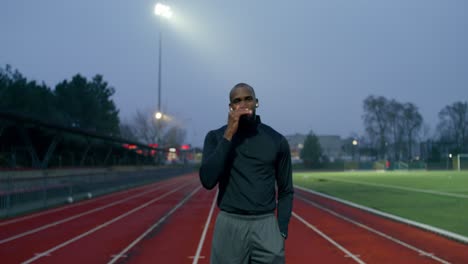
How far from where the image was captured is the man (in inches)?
117

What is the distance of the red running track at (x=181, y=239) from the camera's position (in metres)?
10.3

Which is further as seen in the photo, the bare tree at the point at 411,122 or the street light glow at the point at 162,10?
the bare tree at the point at 411,122

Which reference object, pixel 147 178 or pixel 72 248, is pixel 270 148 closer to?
pixel 72 248

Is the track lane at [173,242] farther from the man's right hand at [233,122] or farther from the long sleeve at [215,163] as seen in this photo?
the man's right hand at [233,122]

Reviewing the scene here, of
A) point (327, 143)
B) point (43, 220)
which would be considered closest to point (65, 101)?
point (43, 220)

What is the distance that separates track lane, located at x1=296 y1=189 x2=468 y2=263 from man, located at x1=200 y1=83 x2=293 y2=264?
787 centimetres

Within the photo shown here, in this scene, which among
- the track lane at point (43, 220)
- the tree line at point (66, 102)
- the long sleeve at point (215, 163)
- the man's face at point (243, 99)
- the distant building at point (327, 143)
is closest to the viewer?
the long sleeve at point (215, 163)

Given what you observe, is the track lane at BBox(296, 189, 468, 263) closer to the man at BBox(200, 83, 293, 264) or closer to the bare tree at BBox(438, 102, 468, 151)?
the man at BBox(200, 83, 293, 264)

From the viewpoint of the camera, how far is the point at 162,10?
52.5 metres

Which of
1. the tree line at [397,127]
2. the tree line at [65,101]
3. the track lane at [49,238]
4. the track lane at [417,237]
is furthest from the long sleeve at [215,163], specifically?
the tree line at [397,127]

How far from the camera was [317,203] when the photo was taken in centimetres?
2309

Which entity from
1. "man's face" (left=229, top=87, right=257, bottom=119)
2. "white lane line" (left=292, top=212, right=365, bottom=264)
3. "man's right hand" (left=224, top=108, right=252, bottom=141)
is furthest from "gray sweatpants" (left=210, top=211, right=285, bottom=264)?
"white lane line" (left=292, top=212, right=365, bottom=264)

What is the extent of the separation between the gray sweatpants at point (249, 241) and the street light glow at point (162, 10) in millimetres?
51218

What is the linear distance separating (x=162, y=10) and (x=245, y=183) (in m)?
51.5
